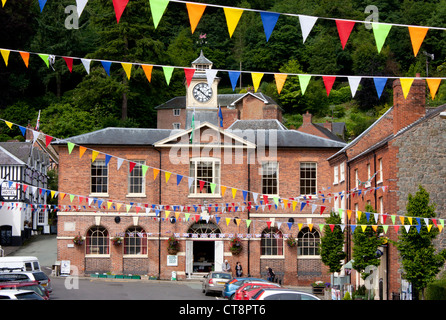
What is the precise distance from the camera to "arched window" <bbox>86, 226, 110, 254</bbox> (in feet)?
147

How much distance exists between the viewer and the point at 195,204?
4494 centimetres

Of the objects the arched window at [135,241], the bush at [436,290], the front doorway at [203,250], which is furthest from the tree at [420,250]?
the arched window at [135,241]

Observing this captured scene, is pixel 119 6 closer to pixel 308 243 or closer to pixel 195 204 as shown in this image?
pixel 195 204

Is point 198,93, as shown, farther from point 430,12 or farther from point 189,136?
point 430,12

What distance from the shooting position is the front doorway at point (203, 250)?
44.6 m

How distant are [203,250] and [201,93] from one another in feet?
73.8

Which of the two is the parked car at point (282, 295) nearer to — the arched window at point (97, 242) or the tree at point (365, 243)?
the tree at point (365, 243)

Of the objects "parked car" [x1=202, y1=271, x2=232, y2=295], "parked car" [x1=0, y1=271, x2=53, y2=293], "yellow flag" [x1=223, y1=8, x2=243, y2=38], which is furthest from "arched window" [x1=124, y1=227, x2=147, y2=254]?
"yellow flag" [x1=223, y1=8, x2=243, y2=38]

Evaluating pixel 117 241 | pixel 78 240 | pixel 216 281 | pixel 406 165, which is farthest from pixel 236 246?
pixel 406 165

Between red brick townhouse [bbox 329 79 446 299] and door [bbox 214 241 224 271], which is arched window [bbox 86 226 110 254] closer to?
door [bbox 214 241 224 271]

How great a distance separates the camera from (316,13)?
116 m

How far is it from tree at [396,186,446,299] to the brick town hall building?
17.6 meters

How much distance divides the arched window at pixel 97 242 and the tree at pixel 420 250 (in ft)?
75.4
